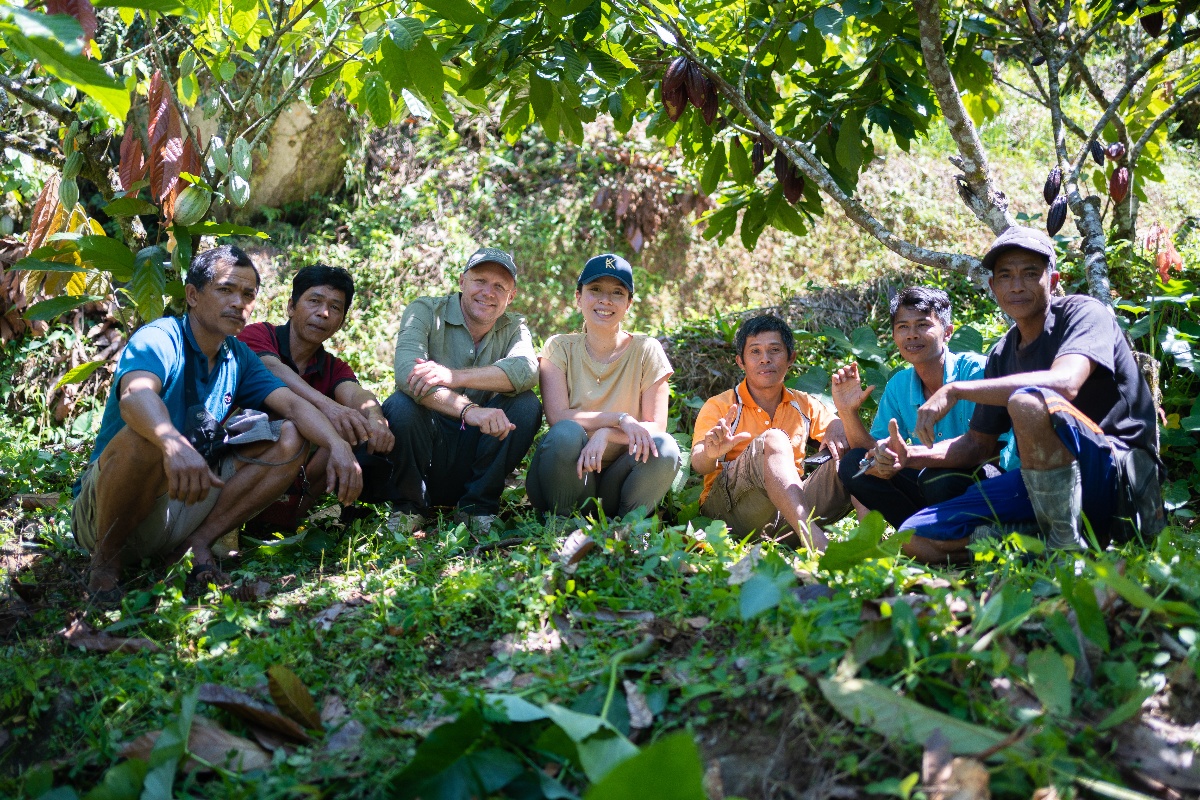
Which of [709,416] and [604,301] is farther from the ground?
[604,301]

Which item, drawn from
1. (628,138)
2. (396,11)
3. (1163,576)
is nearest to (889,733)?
(1163,576)

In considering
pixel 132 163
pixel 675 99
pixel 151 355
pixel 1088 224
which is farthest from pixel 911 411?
pixel 132 163

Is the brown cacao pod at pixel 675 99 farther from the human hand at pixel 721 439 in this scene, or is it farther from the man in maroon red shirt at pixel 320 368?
the man in maroon red shirt at pixel 320 368

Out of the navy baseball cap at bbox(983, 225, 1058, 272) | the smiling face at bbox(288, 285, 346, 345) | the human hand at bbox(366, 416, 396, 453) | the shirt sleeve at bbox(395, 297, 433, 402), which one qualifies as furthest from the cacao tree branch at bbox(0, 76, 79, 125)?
the navy baseball cap at bbox(983, 225, 1058, 272)

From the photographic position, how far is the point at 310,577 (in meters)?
3.33

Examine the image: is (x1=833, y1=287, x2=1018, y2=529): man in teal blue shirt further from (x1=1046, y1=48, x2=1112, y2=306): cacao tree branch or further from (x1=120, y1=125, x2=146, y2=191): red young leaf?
(x1=120, y1=125, x2=146, y2=191): red young leaf

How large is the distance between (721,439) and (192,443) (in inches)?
79.2

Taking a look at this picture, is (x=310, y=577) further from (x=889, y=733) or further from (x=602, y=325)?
(x=889, y=733)

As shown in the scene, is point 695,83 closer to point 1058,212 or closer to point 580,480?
point 580,480

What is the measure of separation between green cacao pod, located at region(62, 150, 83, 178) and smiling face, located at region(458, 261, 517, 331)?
1727mm

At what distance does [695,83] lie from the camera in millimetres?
3854

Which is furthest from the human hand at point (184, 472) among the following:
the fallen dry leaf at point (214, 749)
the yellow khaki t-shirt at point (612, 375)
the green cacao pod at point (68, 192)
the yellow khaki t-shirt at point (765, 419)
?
the yellow khaki t-shirt at point (765, 419)

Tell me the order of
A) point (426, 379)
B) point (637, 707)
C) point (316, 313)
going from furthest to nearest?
1. point (316, 313)
2. point (426, 379)
3. point (637, 707)

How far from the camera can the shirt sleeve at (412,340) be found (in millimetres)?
3945
